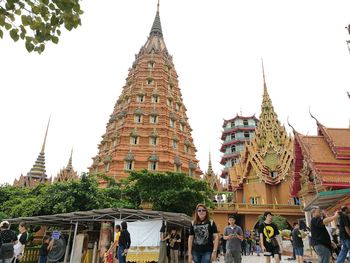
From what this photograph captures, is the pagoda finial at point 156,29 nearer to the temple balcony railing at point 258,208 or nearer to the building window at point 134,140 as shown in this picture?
the building window at point 134,140

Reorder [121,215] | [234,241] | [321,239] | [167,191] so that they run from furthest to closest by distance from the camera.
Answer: [167,191] → [121,215] → [234,241] → [321,239]

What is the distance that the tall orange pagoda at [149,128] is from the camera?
90.8 feet

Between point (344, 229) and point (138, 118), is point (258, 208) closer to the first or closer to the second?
point (138, 118)

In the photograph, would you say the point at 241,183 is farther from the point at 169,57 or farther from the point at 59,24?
the point at 59,24

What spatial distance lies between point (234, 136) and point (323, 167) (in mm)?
45446

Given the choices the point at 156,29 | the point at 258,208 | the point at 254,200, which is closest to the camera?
the point at 258,208

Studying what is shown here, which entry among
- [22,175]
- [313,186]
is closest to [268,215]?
[313,186]

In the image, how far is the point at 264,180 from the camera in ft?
101

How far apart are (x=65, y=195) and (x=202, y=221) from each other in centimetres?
1488

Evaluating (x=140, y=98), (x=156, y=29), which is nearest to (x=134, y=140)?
(x=140, y=98)

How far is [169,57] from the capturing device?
4009 cm

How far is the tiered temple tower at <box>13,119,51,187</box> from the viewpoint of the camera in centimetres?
3962

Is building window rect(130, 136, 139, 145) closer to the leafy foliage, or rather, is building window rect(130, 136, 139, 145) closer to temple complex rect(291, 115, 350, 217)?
the leafy foliage

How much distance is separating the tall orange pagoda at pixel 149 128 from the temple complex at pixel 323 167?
12.8 m
